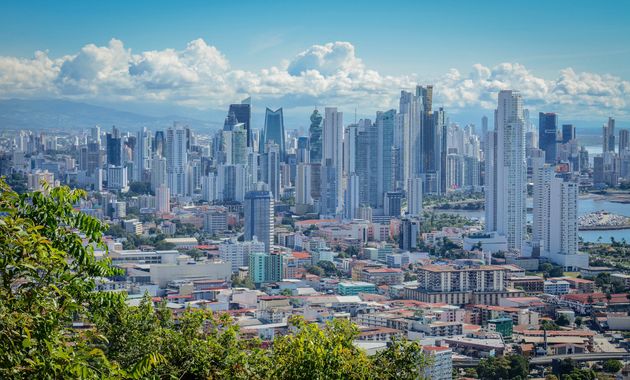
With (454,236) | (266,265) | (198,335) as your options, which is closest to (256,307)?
(266,265)

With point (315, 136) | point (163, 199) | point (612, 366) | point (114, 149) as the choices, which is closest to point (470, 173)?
point (315, 136)

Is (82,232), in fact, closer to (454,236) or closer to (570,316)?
(570,316)

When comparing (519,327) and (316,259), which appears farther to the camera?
(316,259)

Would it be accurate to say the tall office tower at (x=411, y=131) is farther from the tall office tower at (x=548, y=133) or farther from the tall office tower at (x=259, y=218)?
the tall office tower at (x=259, y=218)

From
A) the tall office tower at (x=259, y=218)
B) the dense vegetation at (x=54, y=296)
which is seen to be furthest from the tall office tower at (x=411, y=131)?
the dense vegetation at (x=54, y=296)

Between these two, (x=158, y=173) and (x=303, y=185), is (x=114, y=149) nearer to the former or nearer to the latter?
(x=158, y=173)

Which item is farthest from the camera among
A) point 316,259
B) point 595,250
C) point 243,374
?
point 595,250

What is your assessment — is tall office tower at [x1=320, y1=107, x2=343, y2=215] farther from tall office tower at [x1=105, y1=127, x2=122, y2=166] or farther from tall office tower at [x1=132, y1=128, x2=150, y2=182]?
tall office tower at [x1=105, y1=127, x2=122, y2=166]
